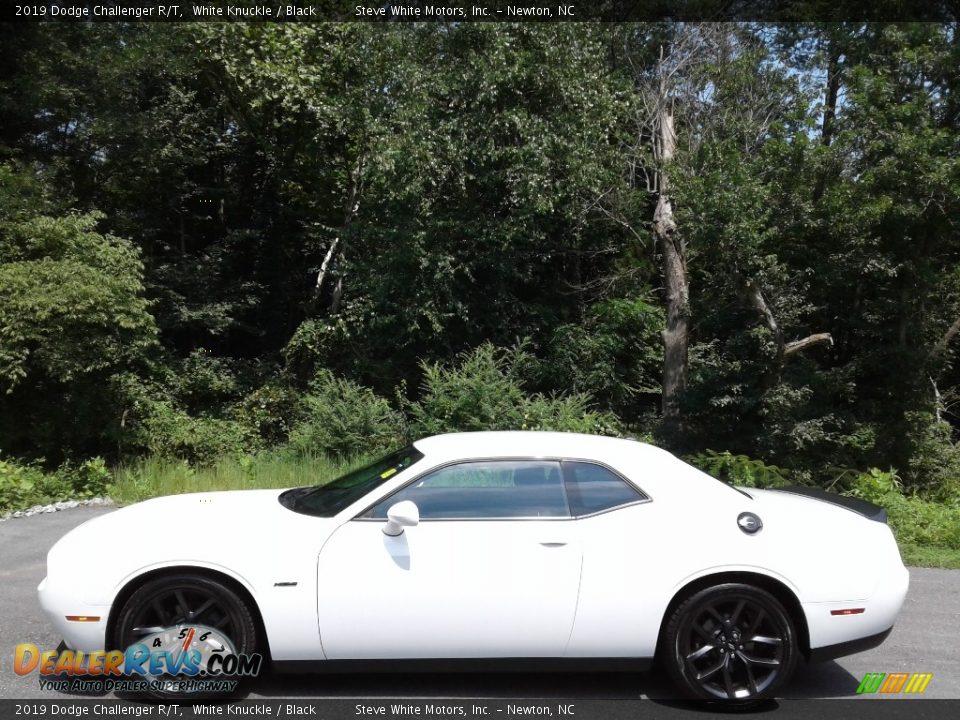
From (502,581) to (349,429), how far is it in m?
9.79

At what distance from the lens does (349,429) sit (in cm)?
1389

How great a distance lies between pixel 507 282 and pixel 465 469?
41.9 feet

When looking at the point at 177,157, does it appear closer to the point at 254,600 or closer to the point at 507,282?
the point at 507,282

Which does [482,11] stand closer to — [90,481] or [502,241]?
[502,241]

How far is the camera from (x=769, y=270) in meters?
13.7

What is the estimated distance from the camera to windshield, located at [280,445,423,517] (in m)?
4.72

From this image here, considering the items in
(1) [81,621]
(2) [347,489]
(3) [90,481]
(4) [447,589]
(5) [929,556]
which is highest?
(2) [347,489]

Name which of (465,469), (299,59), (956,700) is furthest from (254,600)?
(299,59)

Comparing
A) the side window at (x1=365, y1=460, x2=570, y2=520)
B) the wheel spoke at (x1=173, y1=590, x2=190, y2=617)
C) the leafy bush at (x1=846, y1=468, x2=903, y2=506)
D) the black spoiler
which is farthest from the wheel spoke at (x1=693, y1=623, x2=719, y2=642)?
the leafy bush at (x1=846, y1=468, x2=903, y2=506)

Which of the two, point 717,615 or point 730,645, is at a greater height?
point 717,615

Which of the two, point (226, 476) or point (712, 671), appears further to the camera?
point (226, 476)

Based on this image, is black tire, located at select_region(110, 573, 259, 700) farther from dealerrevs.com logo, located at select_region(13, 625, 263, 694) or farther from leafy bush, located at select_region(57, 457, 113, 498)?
leafy bush, located at select_region(57, 457, 113, 498)

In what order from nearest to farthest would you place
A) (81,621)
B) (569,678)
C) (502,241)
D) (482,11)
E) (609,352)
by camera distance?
(81,621), (569,678), (482,11), (502,241), (609,352)

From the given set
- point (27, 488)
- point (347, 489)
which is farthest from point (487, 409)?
point (347, 489)
